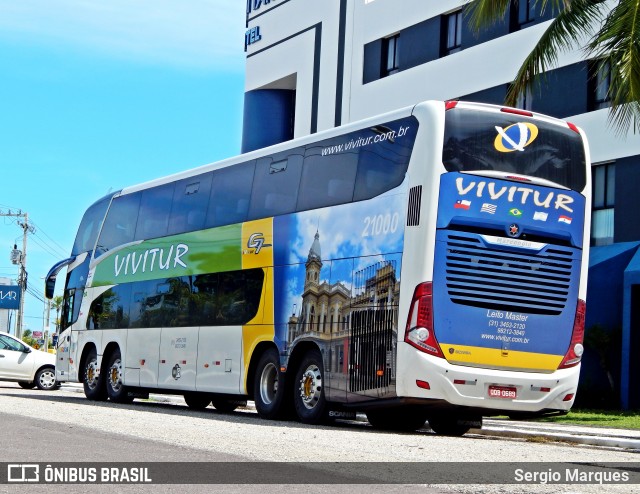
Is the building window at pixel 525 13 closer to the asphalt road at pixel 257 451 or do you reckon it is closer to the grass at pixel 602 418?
the grass at pixel 602 418

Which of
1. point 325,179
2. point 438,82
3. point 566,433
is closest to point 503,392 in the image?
point 566,433

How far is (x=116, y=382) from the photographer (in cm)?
2330

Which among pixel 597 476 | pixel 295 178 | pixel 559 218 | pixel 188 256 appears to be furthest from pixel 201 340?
pixel 597 476

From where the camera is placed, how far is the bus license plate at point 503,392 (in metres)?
14.7

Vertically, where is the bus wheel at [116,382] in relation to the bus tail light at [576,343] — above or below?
below

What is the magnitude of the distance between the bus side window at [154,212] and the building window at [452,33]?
15.6 m

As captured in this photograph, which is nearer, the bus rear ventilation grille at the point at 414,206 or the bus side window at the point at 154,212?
the bus rear ventilation grille at the point at 414,206

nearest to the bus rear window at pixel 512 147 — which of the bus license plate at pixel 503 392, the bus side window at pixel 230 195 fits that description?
the bus license plate at pixel 503 392

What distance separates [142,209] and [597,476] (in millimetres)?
14232

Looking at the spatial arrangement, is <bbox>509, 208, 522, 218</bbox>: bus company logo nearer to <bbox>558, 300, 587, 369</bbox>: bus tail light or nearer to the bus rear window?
the bus rear window

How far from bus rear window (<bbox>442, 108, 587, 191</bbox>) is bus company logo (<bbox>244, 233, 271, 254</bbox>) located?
4.37m

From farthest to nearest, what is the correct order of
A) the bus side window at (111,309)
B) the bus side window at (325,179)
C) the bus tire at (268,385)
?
the bus side window at (111,309)
the bus tire at (268,385)
the bus side window at (325,179)

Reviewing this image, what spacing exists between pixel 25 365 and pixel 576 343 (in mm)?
18586

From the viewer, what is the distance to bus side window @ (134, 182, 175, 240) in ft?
71.1
